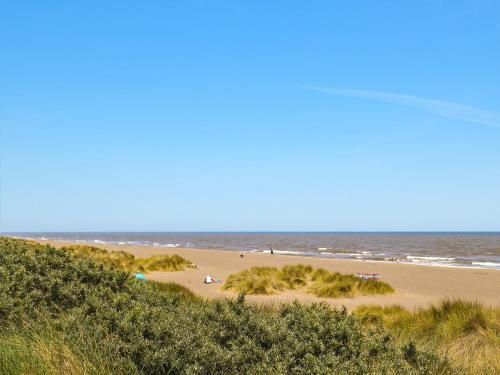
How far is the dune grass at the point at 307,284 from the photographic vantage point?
Result: 52.7 ft

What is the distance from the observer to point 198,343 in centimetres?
498

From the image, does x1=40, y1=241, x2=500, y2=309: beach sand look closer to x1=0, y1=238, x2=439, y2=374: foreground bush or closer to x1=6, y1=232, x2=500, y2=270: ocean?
x1=0, y1=238, x2=439, y2=374: foreground bush

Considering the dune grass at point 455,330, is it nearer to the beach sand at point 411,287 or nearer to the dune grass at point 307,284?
the beach sand at point 411,287

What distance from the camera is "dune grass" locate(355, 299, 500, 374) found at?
6102 mm

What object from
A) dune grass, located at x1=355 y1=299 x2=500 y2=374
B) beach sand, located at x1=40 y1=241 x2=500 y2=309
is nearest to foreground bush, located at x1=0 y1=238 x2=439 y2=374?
dune grass, located at x1=355 y1=299 x2=500 y2=374

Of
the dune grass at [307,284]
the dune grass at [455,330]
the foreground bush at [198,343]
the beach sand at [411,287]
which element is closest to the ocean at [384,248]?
the beach sand at [411,287]

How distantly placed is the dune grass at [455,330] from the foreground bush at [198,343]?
120 centimetres

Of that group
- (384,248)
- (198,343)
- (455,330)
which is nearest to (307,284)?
(455,330)

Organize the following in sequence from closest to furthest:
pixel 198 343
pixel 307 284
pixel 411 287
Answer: pixel 198 343 < pixel 307 284 < pixel 411 287

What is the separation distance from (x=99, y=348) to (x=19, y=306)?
216 centimetres

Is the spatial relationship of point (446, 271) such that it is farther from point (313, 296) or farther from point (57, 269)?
point (57, 269)

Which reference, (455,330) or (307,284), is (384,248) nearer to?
(307,284)

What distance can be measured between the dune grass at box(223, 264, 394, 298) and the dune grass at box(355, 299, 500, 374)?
17.5 ft

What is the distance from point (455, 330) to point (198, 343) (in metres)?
5.59
